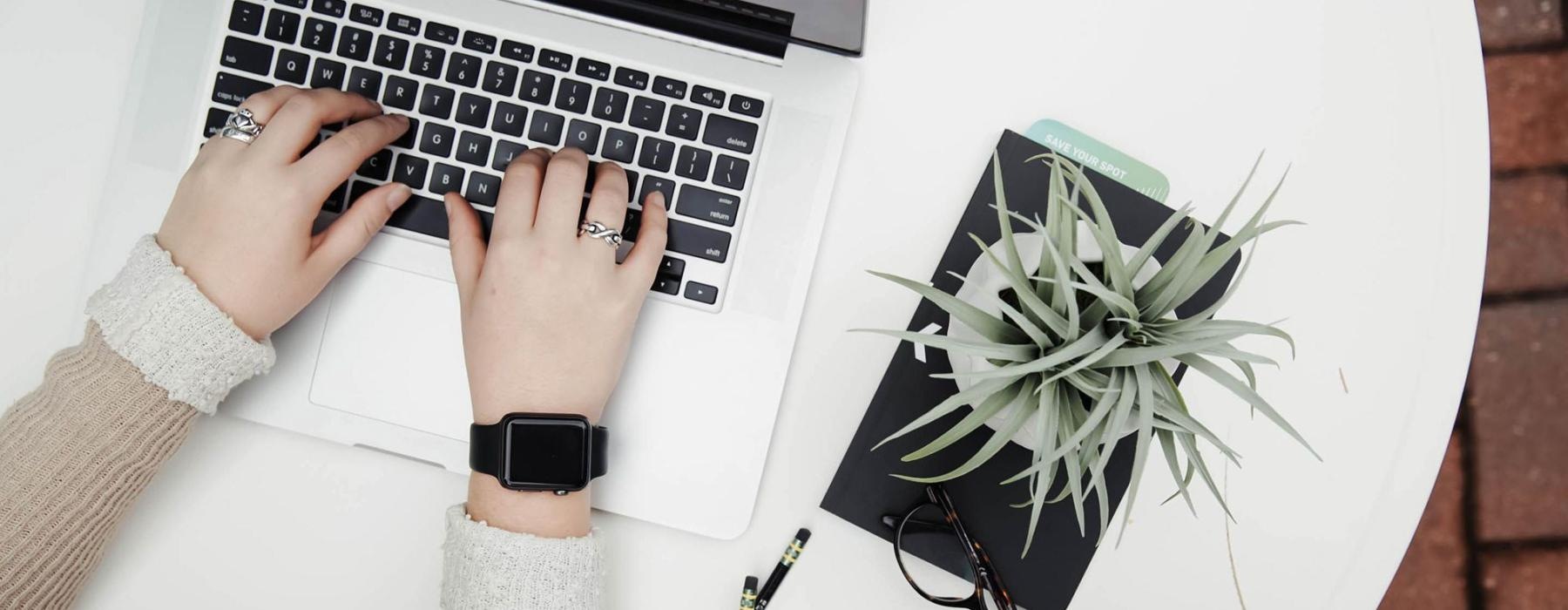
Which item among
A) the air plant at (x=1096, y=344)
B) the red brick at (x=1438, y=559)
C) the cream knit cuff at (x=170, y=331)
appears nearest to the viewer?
the air plant at (x=1096, y=344)

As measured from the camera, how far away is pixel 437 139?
1.97 ft

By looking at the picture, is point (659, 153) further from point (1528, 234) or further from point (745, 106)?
point (1528, 234)

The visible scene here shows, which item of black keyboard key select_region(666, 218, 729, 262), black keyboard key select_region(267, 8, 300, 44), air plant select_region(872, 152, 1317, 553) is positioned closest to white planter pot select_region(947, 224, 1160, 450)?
air plant select_region(872, 152, 1317, 553)

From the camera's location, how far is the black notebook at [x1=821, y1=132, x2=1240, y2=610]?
24.3 inches

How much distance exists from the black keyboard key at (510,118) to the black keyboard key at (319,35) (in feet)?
0.41

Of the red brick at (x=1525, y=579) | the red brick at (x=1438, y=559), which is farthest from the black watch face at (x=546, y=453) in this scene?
the red brick at (x=1525, y=579)

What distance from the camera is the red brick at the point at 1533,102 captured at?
1.17 metres

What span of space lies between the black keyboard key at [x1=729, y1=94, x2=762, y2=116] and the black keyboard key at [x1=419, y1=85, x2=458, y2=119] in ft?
0.61

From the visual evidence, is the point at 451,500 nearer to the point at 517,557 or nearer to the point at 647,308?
the point at 517,557

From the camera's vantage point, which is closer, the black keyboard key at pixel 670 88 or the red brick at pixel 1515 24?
the black keyboard key at pixel 670 88

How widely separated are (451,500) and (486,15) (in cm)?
34

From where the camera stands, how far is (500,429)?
57 centimetres

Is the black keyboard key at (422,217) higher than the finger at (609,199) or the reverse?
the reverse

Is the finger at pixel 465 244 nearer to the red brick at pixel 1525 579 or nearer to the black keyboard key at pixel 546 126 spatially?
the black keyboard key at pixel 546 126
